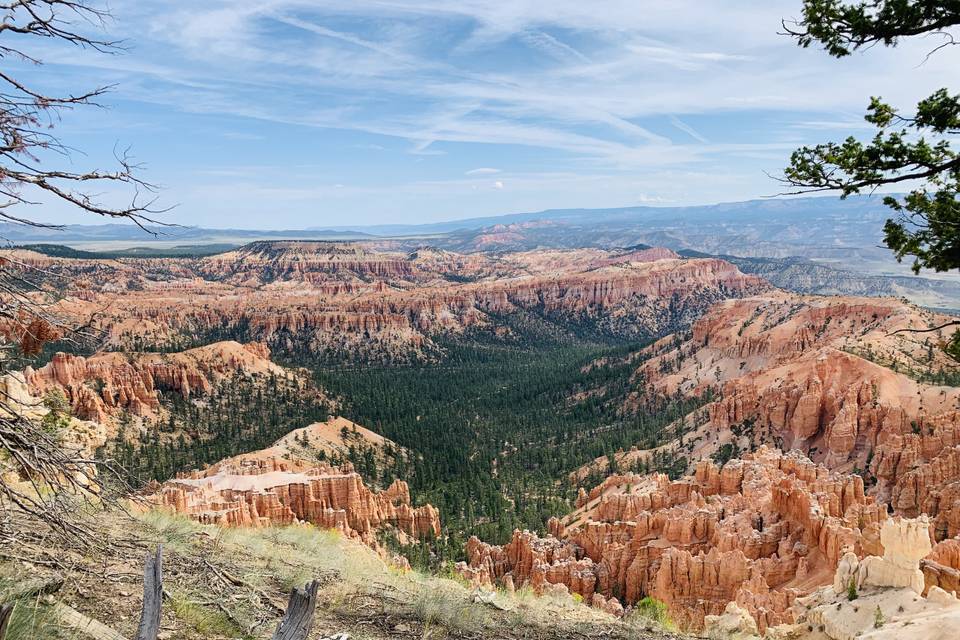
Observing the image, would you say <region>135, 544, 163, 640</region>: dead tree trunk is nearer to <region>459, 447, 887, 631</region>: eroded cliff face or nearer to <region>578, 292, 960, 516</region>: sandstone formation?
<region>459, 447, 887, 631</region>: eroded cliff face

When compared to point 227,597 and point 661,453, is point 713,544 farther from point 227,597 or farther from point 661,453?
point 661,453

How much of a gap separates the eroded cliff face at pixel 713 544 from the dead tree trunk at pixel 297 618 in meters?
17.8

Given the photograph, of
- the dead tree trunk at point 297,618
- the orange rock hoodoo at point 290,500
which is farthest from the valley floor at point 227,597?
the orange rock hoodoo at point 290,500

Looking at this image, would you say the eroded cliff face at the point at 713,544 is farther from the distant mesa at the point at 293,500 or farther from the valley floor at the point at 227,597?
the valley floor at the point at 227,597

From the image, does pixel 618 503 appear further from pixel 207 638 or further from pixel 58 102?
pixel 58 102

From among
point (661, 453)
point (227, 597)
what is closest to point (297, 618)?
point (227, 597)

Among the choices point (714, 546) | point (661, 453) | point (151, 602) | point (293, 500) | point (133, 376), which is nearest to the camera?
point (151, 602)

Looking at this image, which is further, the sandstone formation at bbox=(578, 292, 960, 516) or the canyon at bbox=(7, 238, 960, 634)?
the sandstone formation at bbox=(578, 292, 960, 516)

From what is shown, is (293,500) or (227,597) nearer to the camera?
(227,597)

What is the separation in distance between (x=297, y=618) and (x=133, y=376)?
2772 inches

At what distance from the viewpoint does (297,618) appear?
4668 millimetres

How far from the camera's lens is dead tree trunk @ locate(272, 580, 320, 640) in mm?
4617

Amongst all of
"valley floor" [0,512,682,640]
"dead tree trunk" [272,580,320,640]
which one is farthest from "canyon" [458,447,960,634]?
"dead tree trunk" [272,580,320,640]

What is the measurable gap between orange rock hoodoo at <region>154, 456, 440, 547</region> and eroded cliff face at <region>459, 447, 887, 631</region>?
262 inches
